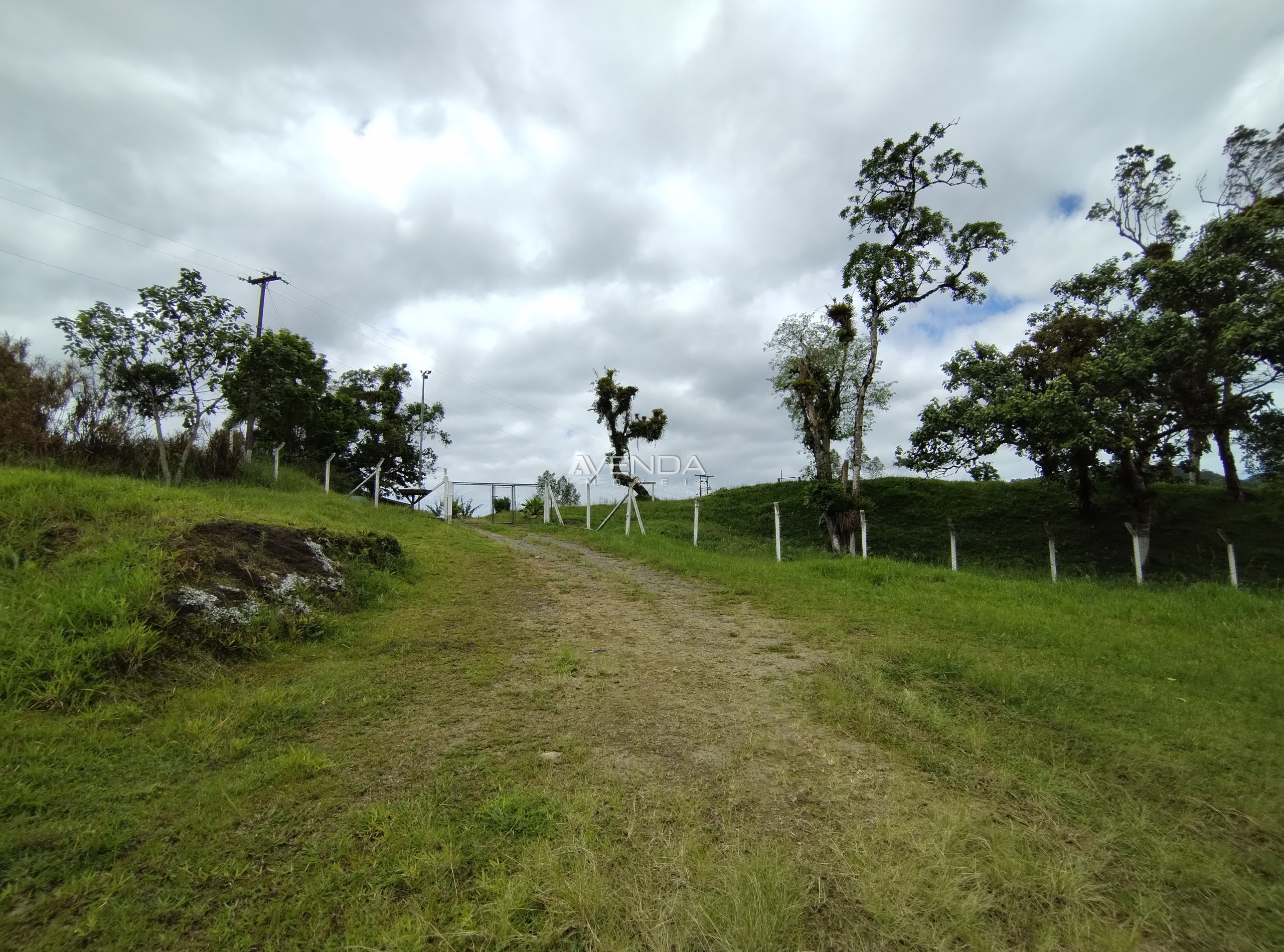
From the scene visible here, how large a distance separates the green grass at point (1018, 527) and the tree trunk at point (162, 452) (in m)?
10.8

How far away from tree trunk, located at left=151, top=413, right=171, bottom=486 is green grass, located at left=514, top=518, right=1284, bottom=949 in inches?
489

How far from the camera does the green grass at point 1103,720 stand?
254cm

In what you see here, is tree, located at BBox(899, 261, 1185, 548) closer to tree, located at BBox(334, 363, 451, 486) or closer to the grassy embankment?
the grassy embankment

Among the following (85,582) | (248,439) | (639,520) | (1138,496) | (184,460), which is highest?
(248,439)

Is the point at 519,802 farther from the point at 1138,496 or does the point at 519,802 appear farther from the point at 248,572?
the point at 1138,496

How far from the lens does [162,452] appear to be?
39.9ft

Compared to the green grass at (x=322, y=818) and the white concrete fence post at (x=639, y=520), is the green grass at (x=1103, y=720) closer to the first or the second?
the green grass at (x=322, y=818)

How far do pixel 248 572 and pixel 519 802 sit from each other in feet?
14.1

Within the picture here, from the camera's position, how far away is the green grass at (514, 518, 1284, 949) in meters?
2.54

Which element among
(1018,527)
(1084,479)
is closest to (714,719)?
(1084,479)

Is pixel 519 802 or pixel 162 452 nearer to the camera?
pixel 519 802

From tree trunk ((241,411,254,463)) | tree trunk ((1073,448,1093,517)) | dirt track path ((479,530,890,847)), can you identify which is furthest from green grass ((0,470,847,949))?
tree trunk ((1073,448,1093,517))

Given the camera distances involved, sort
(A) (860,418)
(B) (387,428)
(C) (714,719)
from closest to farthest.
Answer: (C) (714,719), (A) (860,418), (B) (387,428)

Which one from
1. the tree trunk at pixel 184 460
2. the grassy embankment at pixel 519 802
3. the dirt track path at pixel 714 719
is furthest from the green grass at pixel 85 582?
the tree trunk at pixel 184 460
